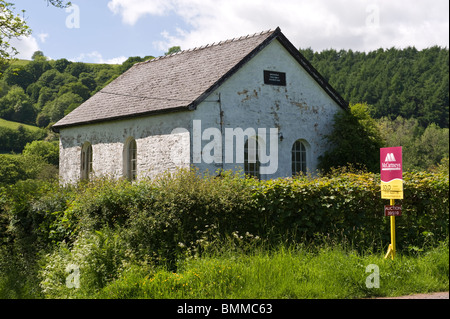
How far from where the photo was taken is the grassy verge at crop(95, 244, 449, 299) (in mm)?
8125

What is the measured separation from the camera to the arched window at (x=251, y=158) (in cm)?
1958

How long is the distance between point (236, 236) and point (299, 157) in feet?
40.2

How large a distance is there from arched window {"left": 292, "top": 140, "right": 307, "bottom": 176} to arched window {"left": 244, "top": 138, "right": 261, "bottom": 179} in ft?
6.86

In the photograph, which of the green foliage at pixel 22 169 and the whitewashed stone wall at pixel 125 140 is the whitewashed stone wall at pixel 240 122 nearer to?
the whitewashed stone wall at pixel 125 140

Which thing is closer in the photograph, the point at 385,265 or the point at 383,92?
the point at 385,265

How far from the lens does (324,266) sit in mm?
8820

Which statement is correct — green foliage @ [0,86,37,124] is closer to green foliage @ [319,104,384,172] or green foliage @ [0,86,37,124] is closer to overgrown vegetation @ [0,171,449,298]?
green foliage @ [319,104,384,172]

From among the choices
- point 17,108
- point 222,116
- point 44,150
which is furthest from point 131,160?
point 17,108

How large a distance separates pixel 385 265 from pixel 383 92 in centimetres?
5378

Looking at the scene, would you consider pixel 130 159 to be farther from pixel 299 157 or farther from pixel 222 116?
pixel 299 157

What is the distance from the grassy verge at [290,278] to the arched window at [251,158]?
1041 centimetres

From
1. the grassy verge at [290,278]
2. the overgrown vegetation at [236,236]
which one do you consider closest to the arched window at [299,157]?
the overgrown vegetation at [236,236]
